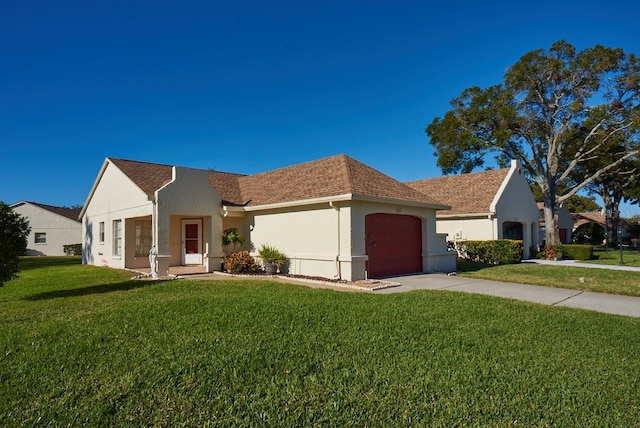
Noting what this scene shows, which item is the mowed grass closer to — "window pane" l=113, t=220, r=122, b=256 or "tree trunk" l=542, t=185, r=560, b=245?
"window pane" l=113, t=220, r=122, b=256

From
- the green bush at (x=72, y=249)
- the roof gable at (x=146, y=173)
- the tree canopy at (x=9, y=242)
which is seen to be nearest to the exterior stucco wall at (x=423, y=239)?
the roof gable at (x=146, y=173)

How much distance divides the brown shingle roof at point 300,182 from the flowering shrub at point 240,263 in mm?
2393

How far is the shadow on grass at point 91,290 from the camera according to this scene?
10047 mm

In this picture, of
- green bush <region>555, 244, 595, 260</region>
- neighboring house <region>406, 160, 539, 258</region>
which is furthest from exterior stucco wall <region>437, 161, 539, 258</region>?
green bush <region>555, 244, 595, 260</region>

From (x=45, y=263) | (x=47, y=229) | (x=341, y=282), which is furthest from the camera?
(x=47, y=229)

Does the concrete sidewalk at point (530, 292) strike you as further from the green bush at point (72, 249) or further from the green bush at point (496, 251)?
the green bush at point (72, 249)

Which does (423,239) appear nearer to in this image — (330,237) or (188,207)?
(330,237)

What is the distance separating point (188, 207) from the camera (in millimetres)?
14914

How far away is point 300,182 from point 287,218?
204 cm

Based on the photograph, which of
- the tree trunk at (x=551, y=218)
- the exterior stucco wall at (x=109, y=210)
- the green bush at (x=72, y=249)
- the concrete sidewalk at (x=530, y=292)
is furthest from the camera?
the green bush at (x=72, y=249)

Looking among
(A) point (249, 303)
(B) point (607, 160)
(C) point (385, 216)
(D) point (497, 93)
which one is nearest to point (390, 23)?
(C) point (385, 216)

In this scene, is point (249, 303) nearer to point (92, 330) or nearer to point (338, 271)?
point (92, 330)

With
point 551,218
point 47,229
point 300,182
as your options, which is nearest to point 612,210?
point 551,218

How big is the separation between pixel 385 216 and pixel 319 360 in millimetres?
9872
